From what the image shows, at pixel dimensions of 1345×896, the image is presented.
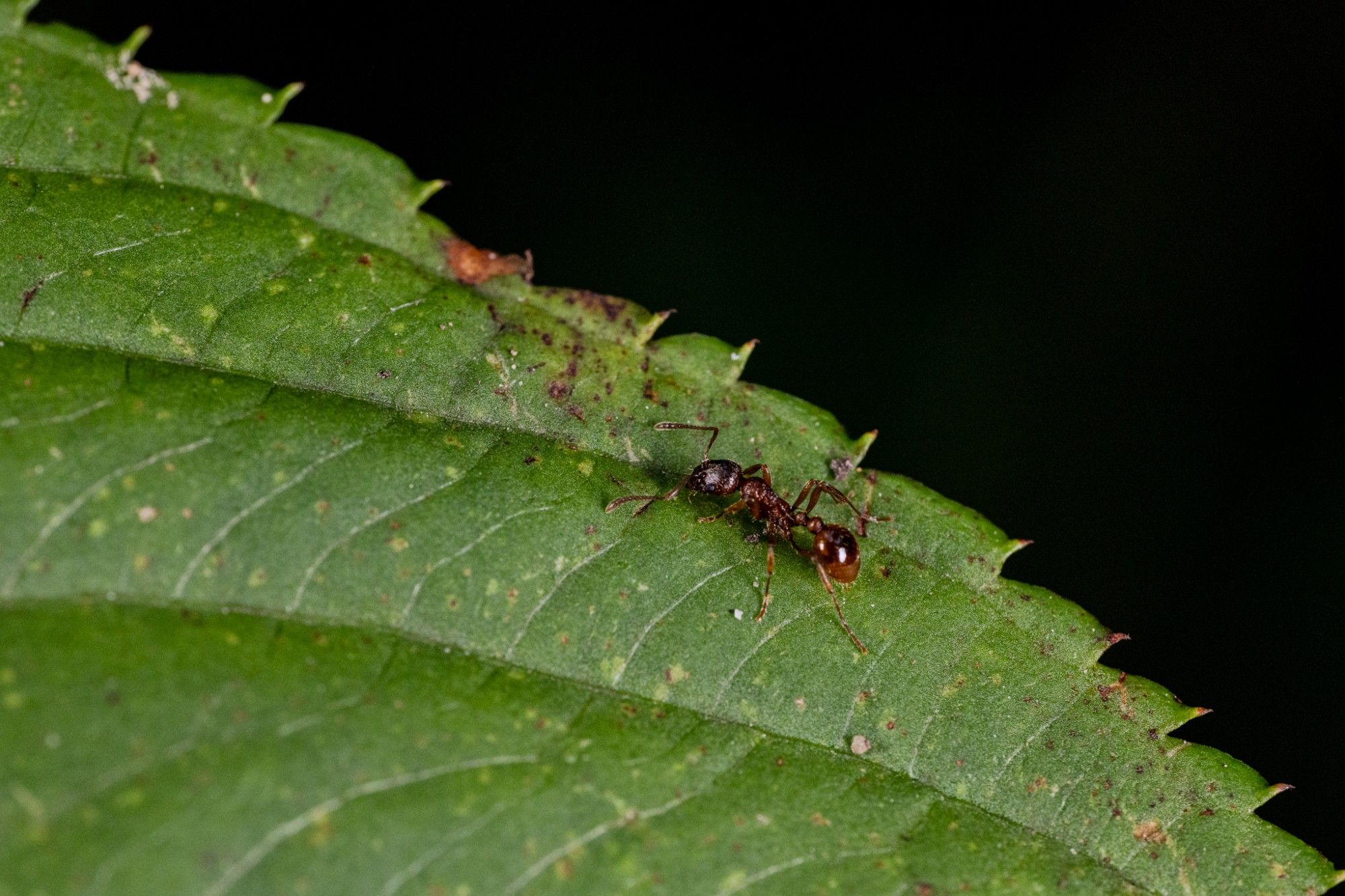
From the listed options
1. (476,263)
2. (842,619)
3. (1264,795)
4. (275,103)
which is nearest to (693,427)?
(842,619)

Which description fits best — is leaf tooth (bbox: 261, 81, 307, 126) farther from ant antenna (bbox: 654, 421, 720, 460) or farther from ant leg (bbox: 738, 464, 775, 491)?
ant leg (bbox: 738, 464, 775, 491)

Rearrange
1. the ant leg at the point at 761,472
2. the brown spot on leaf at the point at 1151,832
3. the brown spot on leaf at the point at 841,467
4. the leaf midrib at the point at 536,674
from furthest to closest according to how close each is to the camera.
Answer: the ant leg at the point at 761,472
the brown spot on leaf at the point at 841,467
the brown spot on leaf at the point at 1151,832
the leaf midrib at the point at 536,674

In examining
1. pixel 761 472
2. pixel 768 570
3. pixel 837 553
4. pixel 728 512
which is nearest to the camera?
pixel 837 553

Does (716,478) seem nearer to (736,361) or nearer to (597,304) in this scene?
(736,361)

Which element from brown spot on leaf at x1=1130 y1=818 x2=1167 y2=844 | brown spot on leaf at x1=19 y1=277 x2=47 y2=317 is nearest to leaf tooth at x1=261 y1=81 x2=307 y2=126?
brown spot on leaf at x1=19 y1=277 x2=47 y2=317

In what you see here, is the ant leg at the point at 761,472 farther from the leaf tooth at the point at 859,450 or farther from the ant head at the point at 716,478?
the leaf tooth at the point at 859,450

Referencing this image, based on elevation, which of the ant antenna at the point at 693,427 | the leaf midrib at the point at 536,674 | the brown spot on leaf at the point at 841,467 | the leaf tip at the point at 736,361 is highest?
the leaf tip at the point at 736,361

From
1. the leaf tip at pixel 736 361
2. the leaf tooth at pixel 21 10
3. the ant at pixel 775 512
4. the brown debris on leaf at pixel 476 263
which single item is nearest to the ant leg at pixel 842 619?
the ant at pixel 775 512
